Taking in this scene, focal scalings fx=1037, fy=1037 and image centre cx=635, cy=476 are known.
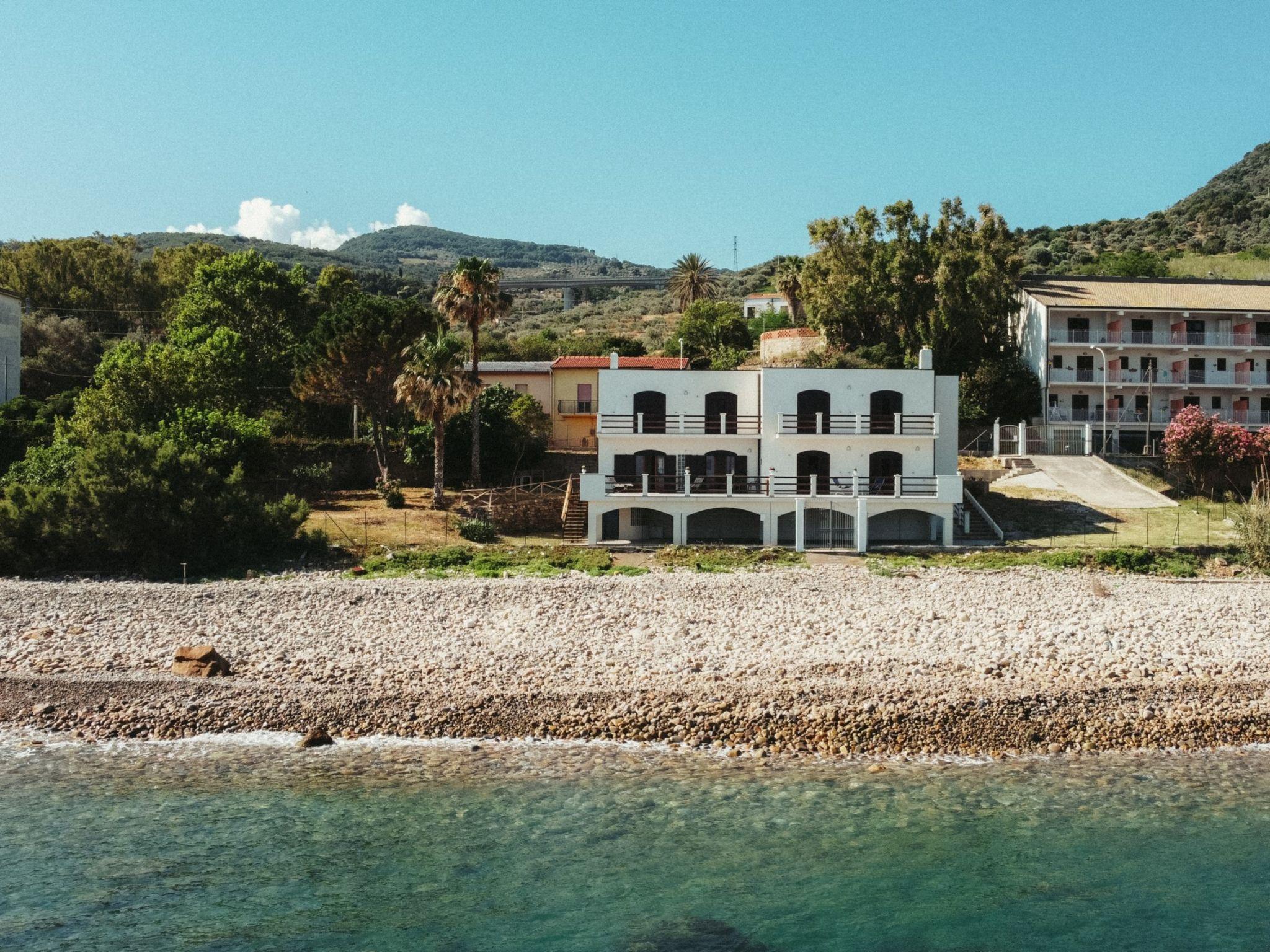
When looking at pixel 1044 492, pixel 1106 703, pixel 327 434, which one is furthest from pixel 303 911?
pixel 327 434

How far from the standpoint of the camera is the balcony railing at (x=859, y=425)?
3650 centimetres

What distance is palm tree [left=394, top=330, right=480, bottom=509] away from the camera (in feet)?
128

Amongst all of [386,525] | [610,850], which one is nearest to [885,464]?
[386,525]

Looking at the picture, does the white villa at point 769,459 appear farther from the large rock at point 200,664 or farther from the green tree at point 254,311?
the green tree at point 254,311

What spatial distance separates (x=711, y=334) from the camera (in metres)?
66.3

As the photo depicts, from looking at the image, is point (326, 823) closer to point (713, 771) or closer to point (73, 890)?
point (73, 890)

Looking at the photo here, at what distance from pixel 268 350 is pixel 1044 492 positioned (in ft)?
120

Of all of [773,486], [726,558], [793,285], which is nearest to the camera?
[726,558]

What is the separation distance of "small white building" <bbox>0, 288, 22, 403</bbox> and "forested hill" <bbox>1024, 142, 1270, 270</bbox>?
77.5 metres

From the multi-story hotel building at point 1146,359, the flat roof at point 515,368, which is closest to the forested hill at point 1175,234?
the multi-story hotel building at point 1146,359

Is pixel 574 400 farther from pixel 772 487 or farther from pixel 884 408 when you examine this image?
pixel 884 408

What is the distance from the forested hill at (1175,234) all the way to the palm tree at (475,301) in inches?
2487

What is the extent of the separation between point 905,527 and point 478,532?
50.3ft

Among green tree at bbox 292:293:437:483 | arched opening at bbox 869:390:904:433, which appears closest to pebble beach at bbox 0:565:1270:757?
arched opening at bbox 869:390:904:433
